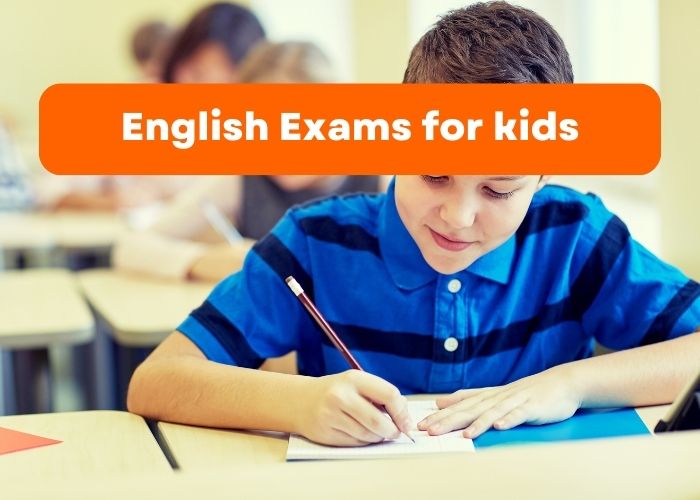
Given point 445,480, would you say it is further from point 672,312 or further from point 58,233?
point 58,233

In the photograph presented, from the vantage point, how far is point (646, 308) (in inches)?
40.7

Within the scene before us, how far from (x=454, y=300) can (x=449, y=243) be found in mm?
80

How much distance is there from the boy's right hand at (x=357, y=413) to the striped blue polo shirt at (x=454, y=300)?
18cm

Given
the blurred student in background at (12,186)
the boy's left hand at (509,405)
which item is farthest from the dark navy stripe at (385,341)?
the blurred student in background at (12,186)

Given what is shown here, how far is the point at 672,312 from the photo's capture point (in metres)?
1.03

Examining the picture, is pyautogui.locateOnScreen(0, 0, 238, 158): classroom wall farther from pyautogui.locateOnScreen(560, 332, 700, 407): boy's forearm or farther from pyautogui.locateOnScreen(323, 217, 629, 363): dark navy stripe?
pyautogui.locateOnScreen(560, 332, 700, 407): boy's forearm

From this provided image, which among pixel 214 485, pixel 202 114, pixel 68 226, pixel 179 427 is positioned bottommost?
pixel 68 226

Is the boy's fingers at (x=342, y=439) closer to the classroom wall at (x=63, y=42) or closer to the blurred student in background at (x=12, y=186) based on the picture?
the blurred student in background at (x=12, y=186)

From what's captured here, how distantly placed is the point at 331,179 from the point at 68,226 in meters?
0.93

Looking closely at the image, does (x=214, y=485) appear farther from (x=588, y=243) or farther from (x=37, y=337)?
(x=37, y=337)

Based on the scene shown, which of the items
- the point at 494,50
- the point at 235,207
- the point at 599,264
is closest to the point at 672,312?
the point at 599,264

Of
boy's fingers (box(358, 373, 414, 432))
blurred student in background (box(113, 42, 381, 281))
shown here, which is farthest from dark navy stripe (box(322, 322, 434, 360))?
blurred student in background (box(113, 42, 381, 281))

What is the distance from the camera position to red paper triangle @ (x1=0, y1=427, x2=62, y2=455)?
90 cm

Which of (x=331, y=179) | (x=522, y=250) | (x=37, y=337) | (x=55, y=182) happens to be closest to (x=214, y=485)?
(x=522, y=250)
